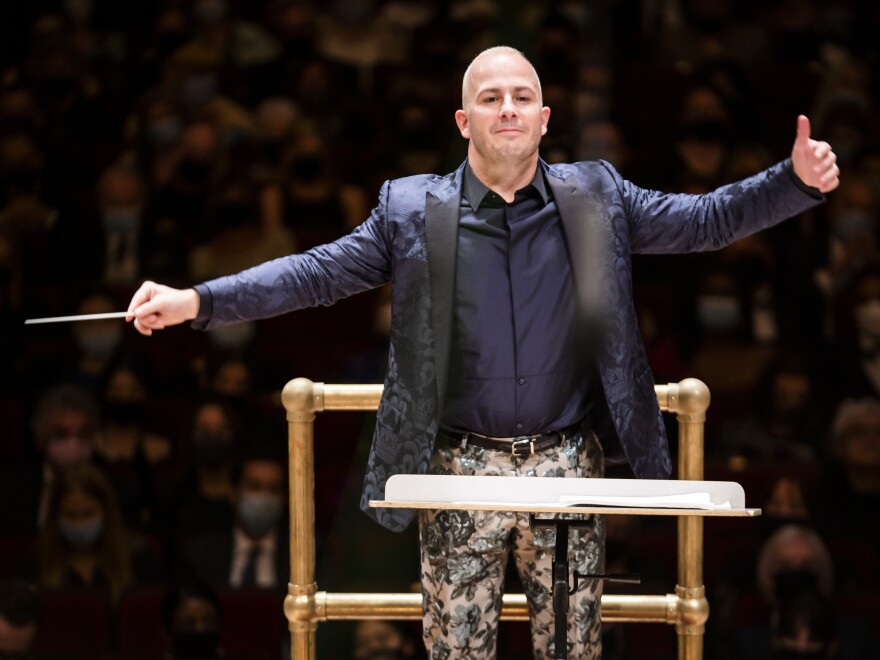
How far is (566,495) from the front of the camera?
115 cm

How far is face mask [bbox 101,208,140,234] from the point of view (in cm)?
278

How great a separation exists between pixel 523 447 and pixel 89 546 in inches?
52.5

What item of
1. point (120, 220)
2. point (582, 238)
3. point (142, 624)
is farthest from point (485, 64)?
point (120, 220)

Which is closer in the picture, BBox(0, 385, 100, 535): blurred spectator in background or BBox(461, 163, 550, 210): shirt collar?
BBox(461, 163, 550, 210): shirt collar

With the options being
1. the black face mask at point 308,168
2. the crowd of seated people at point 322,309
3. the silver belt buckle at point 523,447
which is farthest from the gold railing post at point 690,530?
the black face mask at point 308,168

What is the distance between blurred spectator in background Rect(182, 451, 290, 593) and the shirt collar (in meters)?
1.18

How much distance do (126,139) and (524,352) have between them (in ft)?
5.94

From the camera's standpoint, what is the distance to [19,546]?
7.99 ft

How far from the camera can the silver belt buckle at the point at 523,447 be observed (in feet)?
4.44

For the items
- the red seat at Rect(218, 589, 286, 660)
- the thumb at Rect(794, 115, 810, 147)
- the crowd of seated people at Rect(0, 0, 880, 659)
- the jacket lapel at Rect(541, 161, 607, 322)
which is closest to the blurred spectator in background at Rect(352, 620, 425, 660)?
the crowd of seated people at Rect(0, 0, 880, 659)

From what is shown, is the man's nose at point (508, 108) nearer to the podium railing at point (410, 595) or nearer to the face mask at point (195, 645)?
the podium railing at point (410, 595)

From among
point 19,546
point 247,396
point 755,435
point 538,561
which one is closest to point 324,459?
point 247,396

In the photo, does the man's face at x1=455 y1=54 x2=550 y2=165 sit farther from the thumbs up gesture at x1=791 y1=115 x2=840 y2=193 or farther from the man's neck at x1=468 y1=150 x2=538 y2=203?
the thumbs up gesture at x1=791 y1=115 x2=840 y2=193

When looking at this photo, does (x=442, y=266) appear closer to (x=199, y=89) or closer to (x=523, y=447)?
(x=523, y=447)
